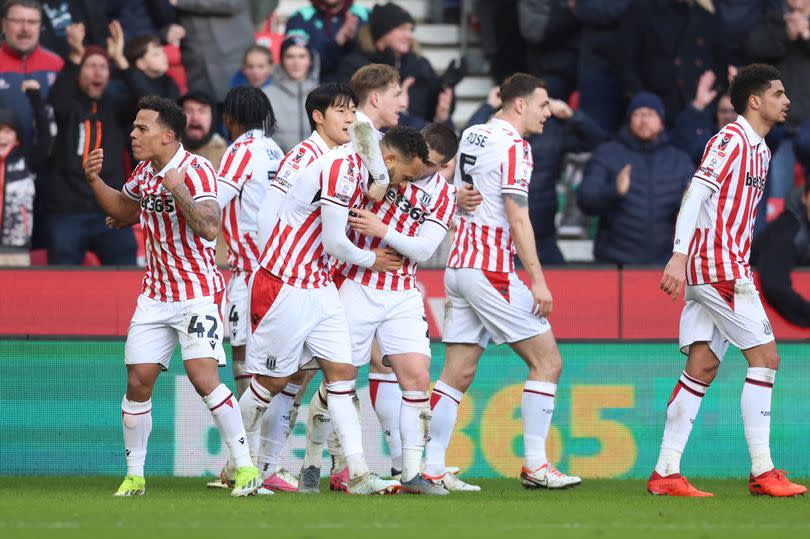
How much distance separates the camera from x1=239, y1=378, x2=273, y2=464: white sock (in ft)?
27.8

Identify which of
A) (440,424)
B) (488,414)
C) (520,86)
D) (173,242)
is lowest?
(488,414)

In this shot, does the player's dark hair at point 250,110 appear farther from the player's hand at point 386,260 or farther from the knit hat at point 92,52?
the knit hat at point 92,52

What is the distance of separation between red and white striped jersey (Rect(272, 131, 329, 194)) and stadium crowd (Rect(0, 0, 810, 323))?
11.7 ft

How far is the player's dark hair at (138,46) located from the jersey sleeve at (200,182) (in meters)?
4.78

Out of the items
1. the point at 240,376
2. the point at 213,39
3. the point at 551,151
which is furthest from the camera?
the point at 213,39

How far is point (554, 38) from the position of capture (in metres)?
14.5

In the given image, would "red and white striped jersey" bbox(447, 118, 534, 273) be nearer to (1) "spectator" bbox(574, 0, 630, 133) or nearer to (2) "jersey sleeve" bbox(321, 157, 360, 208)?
(2) "jersey sleeve" bbox(321, 157, 360, 208)

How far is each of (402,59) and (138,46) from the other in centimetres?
230

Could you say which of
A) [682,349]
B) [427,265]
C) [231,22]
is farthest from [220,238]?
[682,349]

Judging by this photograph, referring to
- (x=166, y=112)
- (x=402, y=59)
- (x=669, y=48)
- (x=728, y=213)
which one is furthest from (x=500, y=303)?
(x=669, y=48)

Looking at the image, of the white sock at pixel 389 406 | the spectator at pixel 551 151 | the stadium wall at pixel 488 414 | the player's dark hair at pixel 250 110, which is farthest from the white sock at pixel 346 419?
the spectator at pixel 551 151

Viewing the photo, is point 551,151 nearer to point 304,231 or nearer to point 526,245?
point 526,245

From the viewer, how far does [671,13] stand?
44.9 ft

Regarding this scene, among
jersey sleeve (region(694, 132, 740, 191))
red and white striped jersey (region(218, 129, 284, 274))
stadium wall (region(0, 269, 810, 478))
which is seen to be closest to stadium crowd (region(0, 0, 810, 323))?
stadium wall (region(0, 269, 810, 478))
